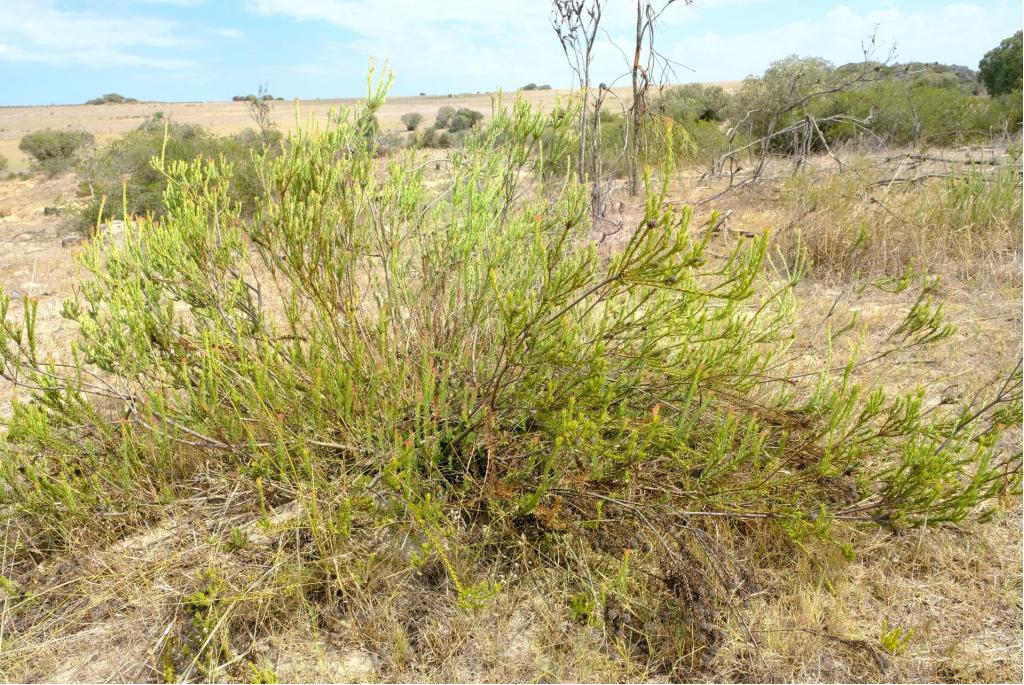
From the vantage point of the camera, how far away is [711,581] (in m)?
2.22

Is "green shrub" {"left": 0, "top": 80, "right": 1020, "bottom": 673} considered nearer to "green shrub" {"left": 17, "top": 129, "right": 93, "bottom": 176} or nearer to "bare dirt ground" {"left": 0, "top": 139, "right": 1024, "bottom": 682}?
"bare dirt ground" {"left": 0, "top": 139, "right": 1024, "bottom": 682}

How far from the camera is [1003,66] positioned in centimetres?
1728

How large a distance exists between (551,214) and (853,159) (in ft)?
20.6

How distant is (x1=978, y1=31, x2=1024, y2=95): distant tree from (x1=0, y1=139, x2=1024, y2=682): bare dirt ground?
59.8 feet

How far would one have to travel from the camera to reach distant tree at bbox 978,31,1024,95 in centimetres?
1653

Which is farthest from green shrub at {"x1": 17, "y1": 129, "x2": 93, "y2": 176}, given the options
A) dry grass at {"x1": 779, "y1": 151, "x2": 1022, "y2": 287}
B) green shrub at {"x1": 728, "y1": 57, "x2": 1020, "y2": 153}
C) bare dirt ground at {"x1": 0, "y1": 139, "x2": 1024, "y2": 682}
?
bare dirt ground at {"x1": 0, "y1": 139, "x2": 1024, "y2": 682}

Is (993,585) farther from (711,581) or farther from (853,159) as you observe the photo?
(853,159)

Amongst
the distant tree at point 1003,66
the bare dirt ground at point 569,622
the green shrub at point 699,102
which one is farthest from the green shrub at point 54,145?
the distant tree at point 1003,66

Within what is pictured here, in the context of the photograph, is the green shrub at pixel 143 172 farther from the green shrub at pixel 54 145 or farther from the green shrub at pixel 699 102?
the green shrub at pixel 699 102

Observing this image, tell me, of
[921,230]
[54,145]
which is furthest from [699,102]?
[54,145]

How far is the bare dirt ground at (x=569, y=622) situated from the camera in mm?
2043

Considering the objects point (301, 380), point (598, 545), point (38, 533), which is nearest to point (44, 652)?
point (38, 533)

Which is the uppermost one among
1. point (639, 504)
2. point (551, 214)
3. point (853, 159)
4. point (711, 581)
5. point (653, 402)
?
point (853, 159)

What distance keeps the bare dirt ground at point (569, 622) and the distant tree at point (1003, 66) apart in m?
18.2
